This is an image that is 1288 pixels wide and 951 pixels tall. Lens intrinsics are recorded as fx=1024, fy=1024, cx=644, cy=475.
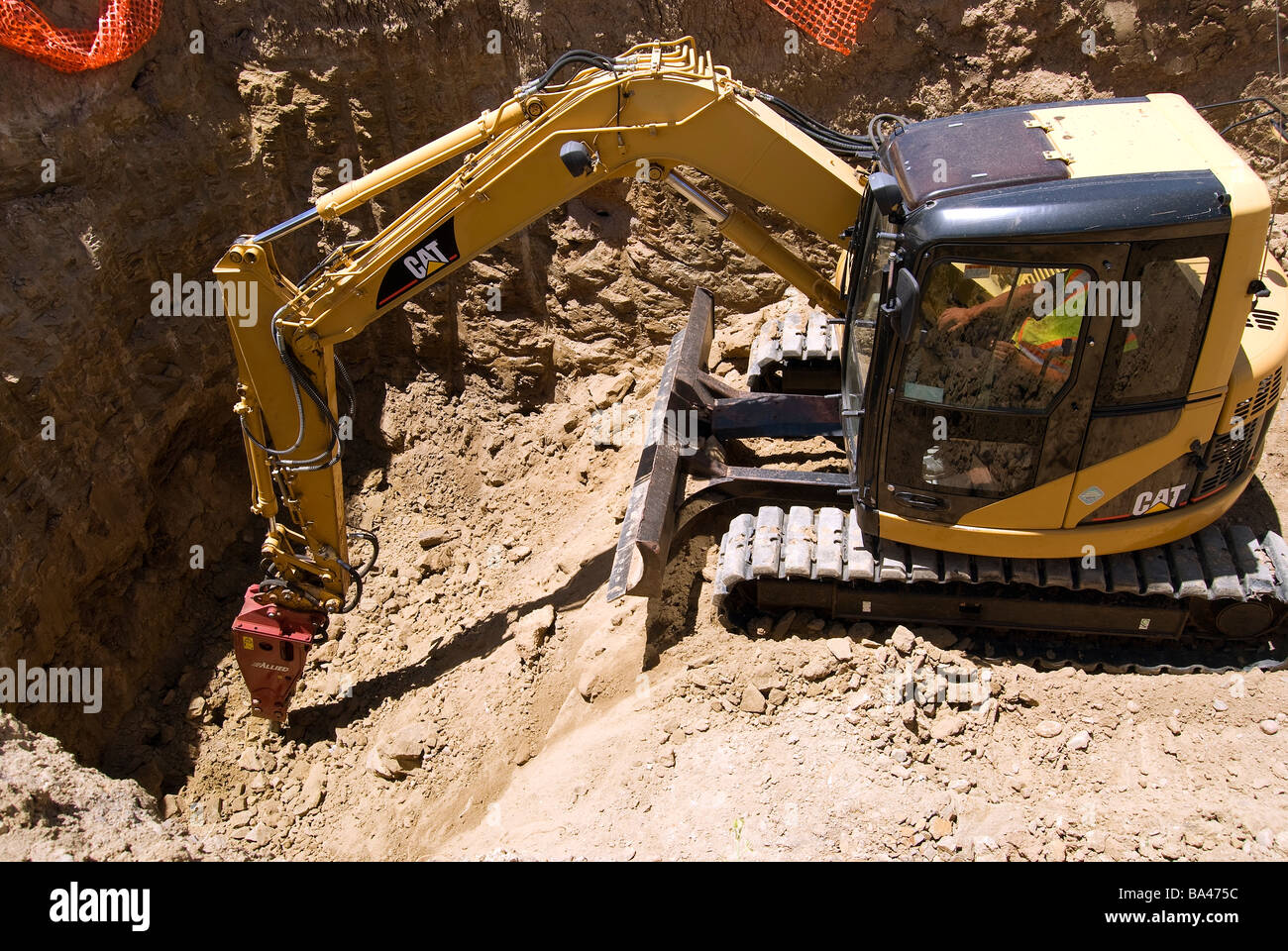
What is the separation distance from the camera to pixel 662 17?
730 cm

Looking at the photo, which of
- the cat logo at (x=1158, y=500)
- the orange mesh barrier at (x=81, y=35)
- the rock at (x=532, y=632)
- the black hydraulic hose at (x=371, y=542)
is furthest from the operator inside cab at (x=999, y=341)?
the orange mesh barrier at (x=81, y=35)

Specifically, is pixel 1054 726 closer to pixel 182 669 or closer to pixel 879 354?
pixel 879 354

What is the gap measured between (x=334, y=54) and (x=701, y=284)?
309 cm

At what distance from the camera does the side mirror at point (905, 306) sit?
14.1 ft

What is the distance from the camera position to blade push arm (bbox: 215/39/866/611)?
4.89 metres

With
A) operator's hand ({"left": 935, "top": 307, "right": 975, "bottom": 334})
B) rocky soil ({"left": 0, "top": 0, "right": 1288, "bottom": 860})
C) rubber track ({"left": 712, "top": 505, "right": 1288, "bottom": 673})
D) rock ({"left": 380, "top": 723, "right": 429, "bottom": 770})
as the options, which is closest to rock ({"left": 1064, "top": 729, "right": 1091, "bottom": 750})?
rocky soil ({"left": 0, "top": 0, "right": 1288, "bottom": 860})

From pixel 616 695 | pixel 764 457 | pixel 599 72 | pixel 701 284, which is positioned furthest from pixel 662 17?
pixel 616 695

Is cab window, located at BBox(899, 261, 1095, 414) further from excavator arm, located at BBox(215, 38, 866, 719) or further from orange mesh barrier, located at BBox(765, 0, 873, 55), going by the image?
orange mesh barrier, located at BBox(765, 0, 873, 55)

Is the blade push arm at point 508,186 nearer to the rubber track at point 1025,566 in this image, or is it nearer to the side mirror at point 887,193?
the side mirror at point 887,193

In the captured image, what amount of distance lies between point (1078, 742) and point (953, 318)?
2095 mm

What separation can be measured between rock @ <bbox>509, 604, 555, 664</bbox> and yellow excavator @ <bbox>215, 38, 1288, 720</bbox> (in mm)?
890

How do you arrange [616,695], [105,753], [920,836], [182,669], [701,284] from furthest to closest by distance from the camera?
[701,284]
[182,669]
[105,753]
[616,695]
[920,836]

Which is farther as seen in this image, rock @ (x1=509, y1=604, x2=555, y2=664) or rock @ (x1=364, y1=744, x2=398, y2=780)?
rock @ (x1=509, y1=604, x2=555, y2=664)

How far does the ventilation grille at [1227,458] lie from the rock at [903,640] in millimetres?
1510
